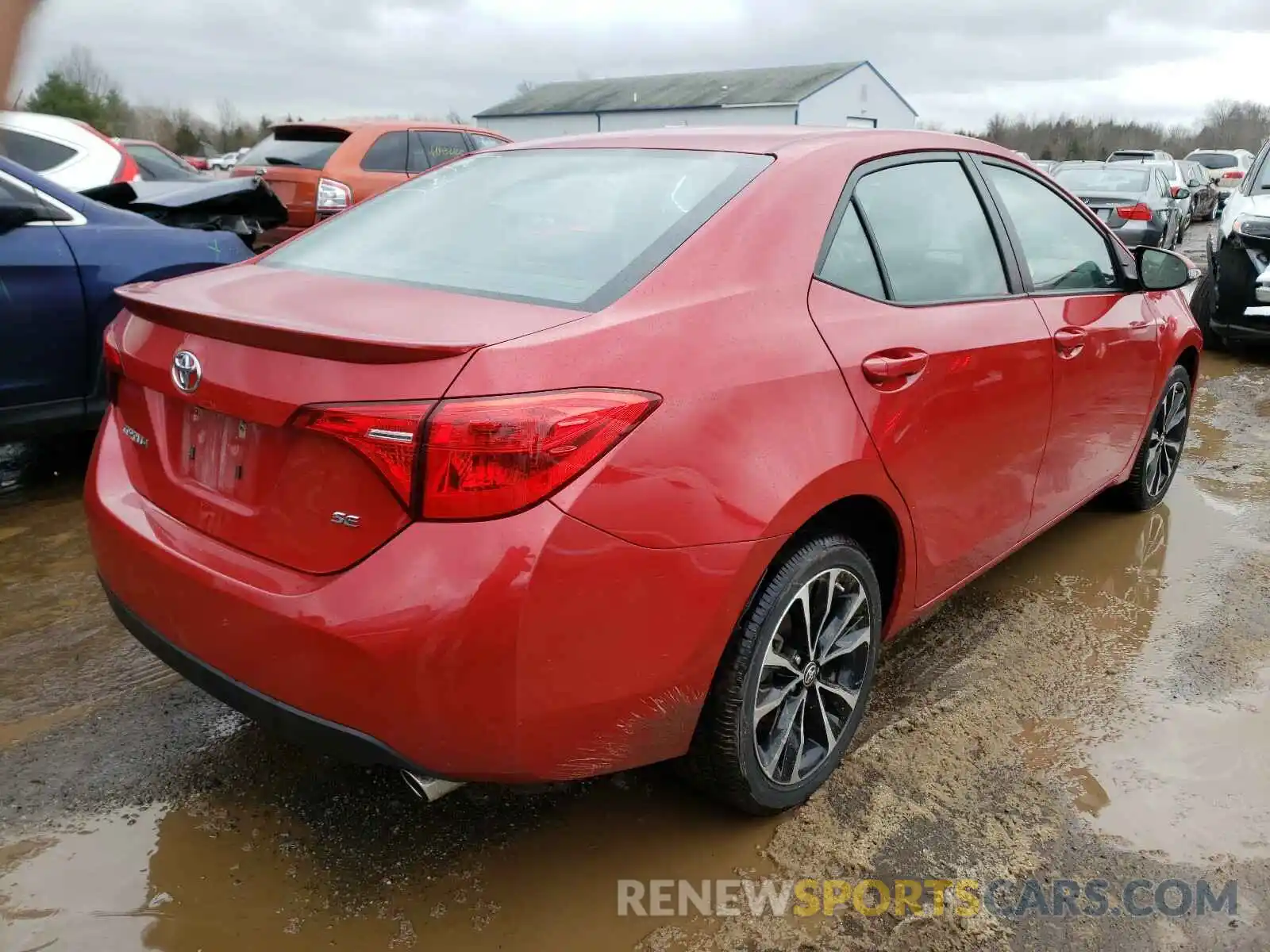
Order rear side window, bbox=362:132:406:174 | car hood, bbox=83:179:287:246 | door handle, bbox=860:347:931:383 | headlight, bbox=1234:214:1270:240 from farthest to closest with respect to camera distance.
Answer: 1. rear side window, bbox=362:132:406:174
2. headlight, bbox=1234:214:1270:240
3. car hood, bbox=83:179:287:246
4. door handle, bbox=860:347:931:383

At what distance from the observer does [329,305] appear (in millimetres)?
2025

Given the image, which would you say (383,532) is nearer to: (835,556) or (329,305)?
(329,305)

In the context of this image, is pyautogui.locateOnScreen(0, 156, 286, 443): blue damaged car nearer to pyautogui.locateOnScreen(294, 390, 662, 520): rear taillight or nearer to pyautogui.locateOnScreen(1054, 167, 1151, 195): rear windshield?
pyautogui.locateOnScreen(294, 390, 662, 520): rear taillight

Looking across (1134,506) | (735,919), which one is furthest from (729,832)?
(1134,506)

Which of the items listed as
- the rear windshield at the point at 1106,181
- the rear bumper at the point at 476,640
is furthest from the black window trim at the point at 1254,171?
the rear bumper at the point at 476,640

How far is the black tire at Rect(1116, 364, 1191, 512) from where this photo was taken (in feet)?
14.0

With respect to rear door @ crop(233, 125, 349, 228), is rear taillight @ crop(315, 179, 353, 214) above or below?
below

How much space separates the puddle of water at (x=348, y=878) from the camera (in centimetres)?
204

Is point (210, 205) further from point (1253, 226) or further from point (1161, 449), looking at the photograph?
point (1253, 226)

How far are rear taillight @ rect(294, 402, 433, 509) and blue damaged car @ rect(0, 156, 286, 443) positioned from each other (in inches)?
107

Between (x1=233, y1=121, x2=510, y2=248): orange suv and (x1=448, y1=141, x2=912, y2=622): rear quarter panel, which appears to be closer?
(x1=448, y1=141, x2=912, y2=622): rear quarter panel

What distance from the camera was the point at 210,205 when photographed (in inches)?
221

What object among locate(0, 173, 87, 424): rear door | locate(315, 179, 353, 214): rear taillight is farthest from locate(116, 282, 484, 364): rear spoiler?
locate(315, 179, 353, 214): rear taillight

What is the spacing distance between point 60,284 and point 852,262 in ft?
11.1
